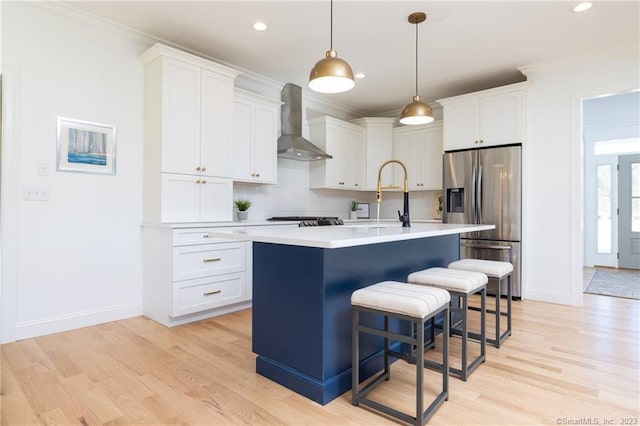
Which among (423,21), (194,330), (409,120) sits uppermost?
(423,21)

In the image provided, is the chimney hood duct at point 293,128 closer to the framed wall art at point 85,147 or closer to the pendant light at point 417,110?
the pendant light at point 417,110

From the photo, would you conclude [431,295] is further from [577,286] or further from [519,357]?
[577,286]

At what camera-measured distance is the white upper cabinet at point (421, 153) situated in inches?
216

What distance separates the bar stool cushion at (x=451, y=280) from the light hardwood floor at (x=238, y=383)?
0.54 meters

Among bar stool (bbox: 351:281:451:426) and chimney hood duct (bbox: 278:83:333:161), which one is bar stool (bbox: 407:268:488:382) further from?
chimney hood duct (bbox: 278:83:333:161)

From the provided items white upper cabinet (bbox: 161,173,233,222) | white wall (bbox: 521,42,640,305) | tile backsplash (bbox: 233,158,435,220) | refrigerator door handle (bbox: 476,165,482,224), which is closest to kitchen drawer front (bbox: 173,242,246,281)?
white upper cabinet (bbox: 161,173,233,222)

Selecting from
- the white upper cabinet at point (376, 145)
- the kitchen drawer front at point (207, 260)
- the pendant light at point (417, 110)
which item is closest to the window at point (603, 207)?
the white upper cabinet at point (376, 145)

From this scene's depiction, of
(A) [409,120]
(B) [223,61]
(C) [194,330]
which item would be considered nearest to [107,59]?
(B) [223,61]

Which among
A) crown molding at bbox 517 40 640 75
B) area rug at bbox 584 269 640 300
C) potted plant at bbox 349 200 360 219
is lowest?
area rug at bbox 584 269 640 300

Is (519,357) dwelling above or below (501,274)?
below

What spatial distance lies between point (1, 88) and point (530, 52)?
4.94 meters

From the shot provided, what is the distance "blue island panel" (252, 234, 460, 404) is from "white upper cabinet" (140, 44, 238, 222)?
5.22 ft

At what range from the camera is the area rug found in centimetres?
459

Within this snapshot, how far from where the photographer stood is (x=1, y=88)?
2.85 meters
